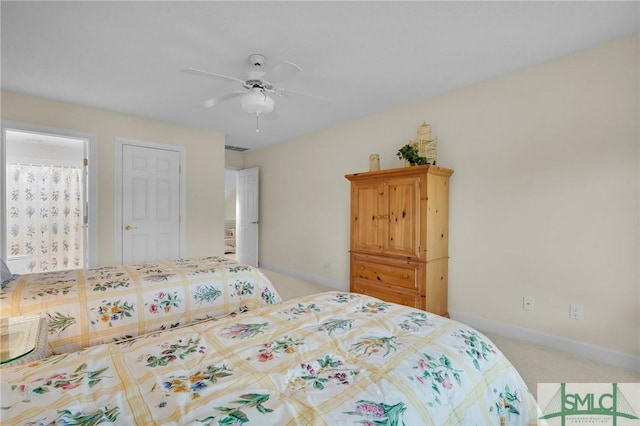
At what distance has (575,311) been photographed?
2570 millimetres

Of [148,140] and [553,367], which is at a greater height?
[148,140]

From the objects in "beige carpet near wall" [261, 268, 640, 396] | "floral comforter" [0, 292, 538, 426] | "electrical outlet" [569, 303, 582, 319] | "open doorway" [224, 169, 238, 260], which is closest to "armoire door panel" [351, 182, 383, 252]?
"beige carpet near wall" [261, 268, 640, 396]

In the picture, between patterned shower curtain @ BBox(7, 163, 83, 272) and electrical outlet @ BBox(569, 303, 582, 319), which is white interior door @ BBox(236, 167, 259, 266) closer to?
patterned shower curtain @ BBox(7, 163, 83, 272)

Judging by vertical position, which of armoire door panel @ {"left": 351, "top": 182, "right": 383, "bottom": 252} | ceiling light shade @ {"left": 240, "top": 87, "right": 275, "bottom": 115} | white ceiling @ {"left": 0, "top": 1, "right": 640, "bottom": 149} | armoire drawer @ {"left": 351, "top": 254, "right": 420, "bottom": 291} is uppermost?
white ceiling @ {"left": 0, "top": 1, "right": 640, "bottom": 149}

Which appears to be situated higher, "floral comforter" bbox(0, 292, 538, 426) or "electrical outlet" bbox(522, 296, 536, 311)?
"floral comforter" bbox(0, 292, 538, 426)

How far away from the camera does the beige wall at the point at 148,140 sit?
3639 mm

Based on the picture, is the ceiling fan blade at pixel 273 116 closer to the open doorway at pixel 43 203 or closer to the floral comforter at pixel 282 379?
the open doorway at pixel 43 203

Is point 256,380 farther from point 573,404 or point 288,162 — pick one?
point 288,162

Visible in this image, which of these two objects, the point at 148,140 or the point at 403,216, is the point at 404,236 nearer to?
the point at 403,216

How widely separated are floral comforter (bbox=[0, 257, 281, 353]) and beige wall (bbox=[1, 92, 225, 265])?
1.92 metres

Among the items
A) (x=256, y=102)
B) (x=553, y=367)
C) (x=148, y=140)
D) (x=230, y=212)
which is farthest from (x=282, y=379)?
(x=230, y=212)

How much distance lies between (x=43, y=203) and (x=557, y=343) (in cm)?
683

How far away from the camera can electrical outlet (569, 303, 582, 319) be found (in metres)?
2.55

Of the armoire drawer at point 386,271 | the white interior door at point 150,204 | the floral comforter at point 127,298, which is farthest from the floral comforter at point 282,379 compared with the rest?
the white interior door at point 150,204
